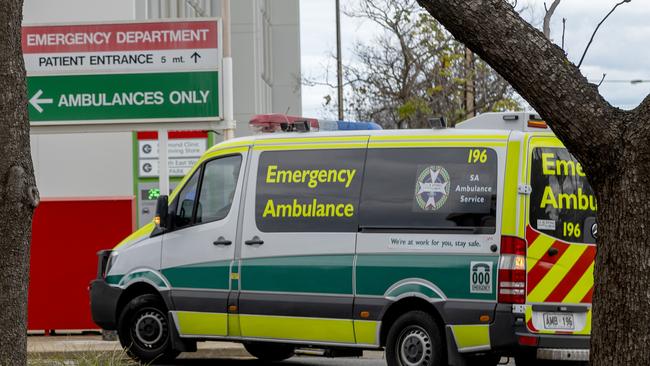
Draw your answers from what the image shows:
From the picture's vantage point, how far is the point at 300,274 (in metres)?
12.0

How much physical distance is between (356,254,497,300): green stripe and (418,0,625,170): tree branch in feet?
15.5

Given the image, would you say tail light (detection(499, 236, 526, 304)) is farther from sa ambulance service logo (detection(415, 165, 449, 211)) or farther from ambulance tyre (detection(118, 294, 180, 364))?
ambulance tyre (detection(118, 294, 180, 364))

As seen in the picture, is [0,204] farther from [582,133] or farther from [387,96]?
[387,96]

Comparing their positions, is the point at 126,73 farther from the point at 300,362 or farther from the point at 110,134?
the point at 300,362

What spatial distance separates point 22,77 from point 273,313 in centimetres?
535

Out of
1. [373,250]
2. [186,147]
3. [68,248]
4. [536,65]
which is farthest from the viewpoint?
[186,147]

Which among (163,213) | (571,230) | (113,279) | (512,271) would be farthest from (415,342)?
(113,279)

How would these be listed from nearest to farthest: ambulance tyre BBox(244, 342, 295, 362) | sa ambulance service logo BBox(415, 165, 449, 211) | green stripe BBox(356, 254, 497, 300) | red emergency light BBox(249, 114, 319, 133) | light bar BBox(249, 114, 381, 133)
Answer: green stripe BBox(356, 254, 497, 300)
sa ambulance service logo BBox(415, 165, 449, 211)
red emergency light BBox(249, 114, 319, 133)
light bar BBox(249, 114, 381, 133)
ambulance tyre BBox(244, 342, 295, 362)

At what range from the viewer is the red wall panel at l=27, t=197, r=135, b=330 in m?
16.2

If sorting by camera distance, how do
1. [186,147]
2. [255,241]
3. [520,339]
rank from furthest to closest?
[186,147] → [255,241] → [520,339]

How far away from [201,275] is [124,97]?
6.00 metres

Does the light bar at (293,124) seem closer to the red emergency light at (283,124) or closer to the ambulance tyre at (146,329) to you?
the red emergency light at (283,124)

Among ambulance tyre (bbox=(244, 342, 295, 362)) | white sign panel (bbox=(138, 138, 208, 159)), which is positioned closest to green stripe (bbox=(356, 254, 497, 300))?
ambulance tyre (bbox=(244, 342, 295, 362))

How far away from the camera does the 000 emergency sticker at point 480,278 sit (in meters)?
10.9
